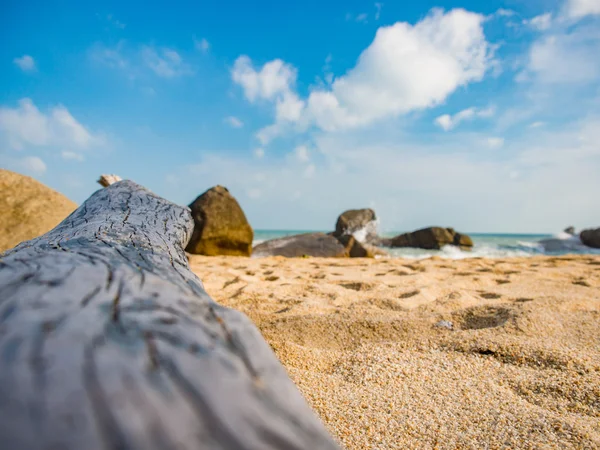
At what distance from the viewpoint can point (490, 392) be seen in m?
1.53

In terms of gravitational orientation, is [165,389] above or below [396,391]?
above

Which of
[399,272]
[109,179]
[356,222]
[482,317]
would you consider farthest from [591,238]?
[109,179]

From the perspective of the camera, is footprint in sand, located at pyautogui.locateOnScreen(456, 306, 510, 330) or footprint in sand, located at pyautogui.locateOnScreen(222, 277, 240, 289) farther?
footprint in sand, located at pyautogui.locateOnScreen(222, 277, 240, 289)

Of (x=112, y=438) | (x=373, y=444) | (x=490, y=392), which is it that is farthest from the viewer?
(x=490, y=392)

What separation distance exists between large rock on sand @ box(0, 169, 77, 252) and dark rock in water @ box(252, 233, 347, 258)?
4.28 metres

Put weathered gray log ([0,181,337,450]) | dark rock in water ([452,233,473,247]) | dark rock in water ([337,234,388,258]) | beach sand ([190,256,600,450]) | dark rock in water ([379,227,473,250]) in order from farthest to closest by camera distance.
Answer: dark rock in water ([452,233,473,247]), dark rock in water ([379,227,473,250]), dark rock in water ([337,234,388,258]), beach sand ([190,256,600,450]), weathered gray log ([0,181,337,450])

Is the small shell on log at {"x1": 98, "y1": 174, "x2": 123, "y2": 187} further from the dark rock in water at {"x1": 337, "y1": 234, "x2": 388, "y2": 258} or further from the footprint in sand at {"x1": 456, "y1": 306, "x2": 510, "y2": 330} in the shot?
the dark rock in water at {"x1": 337, "y1": 234, "x2": 388, "y2": 258}

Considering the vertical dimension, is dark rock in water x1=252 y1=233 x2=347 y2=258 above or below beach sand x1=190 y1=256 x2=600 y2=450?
above

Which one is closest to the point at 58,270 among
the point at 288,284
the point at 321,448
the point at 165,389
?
the point at 165,389

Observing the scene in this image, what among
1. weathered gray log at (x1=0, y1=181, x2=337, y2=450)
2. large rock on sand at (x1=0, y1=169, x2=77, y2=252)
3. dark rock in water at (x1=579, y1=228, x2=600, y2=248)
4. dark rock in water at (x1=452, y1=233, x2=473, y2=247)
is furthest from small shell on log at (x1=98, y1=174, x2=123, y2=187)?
dark rock in water at (x1=579, y1=228, x2=600, y2=248)

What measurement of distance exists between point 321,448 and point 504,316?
8.00 ft

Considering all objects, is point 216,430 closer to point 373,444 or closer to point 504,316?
point 373,444

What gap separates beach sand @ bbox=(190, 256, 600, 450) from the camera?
127cm

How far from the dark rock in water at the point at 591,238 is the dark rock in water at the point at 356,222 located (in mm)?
9789
